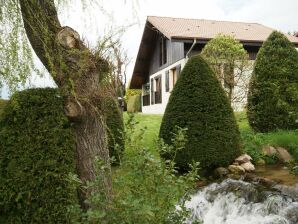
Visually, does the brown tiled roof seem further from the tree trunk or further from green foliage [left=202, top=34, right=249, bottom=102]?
the tree trunk

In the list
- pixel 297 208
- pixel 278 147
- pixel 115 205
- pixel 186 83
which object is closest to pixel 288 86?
pixel 278 147

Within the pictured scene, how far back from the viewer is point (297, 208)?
6551 mm

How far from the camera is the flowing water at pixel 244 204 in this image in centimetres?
648

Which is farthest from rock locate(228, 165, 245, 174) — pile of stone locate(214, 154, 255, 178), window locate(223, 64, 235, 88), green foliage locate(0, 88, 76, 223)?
window locate(223, 64, 235, 88)

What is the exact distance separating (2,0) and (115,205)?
2071 millimetres

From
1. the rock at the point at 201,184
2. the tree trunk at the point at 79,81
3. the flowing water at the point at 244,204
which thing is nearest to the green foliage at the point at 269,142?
the rock at the point at 201,184

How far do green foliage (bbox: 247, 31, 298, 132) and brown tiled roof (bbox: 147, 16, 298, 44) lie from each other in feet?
21.0

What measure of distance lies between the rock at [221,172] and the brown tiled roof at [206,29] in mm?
10645

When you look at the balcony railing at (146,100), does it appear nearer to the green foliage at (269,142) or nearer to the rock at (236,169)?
the green foliage at (269,142)

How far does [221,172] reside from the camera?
8867 millimetres

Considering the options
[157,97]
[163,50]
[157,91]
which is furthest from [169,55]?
[157,97]

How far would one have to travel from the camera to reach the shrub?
29.2ft

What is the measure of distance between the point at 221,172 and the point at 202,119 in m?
1.25

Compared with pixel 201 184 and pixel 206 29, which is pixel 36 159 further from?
pixel 206 29
